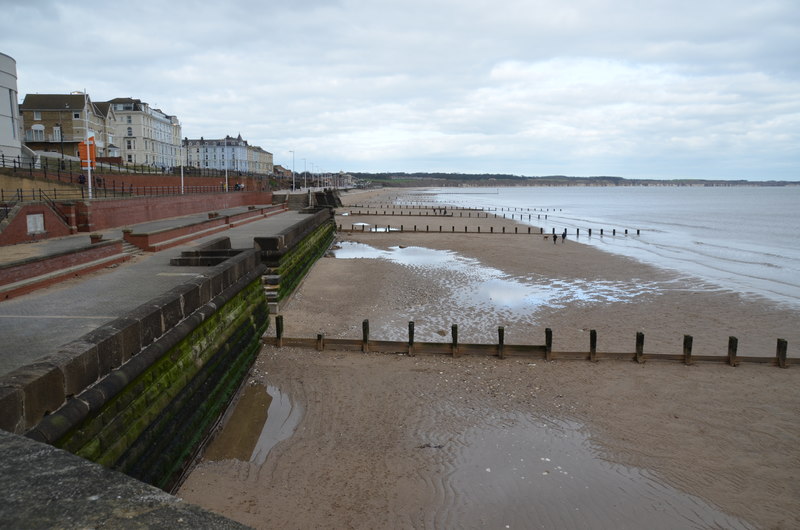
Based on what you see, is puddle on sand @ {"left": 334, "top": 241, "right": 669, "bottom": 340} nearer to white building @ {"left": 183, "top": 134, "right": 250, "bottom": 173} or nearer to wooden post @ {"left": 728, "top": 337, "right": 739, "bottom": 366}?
wooden post @ {"left": 728, "top": 337, "right": 739, "bottom": 366}

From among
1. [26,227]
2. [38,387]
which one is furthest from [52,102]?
[38,387]

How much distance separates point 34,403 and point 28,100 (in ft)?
242

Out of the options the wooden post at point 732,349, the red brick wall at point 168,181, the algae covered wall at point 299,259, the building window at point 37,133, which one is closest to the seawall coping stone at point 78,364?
the algae covered wall at point 299,259

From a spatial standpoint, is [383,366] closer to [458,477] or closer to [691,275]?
[458,477]

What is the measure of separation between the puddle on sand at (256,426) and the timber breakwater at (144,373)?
1.13 feet

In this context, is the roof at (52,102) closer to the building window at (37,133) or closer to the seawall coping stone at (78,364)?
the building window at (37,133)

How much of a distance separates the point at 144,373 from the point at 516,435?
6.90 metres

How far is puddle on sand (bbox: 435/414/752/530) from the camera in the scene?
8031mm

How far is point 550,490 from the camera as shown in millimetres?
8766

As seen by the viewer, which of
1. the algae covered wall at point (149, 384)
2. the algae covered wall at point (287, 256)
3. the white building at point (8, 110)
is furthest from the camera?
the white building at point (8, 110)

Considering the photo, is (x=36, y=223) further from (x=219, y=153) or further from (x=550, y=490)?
(x=219, y=153)

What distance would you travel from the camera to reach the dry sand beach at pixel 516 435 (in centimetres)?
831

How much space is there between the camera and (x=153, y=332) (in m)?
8.62

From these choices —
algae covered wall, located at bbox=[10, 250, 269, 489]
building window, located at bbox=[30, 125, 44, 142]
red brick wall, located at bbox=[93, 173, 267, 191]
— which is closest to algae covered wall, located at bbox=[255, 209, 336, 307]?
algae covered wall, located at bbox=[10, 250, 269, 489]
